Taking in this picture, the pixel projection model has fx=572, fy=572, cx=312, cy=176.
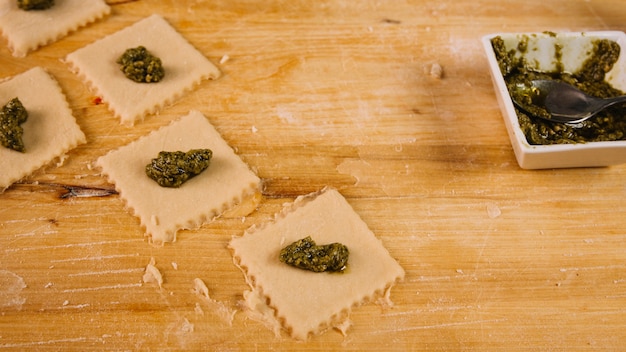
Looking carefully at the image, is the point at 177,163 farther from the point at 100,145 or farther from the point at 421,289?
the point at 421,289

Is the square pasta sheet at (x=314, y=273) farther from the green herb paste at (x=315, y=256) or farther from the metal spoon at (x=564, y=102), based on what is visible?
the metal spoon at (x=564, y=102)

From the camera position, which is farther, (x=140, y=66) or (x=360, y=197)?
(x=140, y=66)

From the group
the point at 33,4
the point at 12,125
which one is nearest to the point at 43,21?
the point at 33,4

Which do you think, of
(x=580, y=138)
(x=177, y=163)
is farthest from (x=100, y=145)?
(x=580, y=138)

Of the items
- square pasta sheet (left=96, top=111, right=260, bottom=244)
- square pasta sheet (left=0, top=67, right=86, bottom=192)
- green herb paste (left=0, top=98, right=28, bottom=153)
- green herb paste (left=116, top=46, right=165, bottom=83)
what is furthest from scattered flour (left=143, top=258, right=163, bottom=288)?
green herb paste (left=116, top=46, right=165, bottom=83)

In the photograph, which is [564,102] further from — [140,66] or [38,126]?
[38,126]

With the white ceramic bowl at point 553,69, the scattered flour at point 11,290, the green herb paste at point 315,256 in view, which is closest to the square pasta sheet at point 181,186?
the green herb paste at point 315,256

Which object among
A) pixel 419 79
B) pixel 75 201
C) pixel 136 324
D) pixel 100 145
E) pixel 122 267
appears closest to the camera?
pixel 136 324
